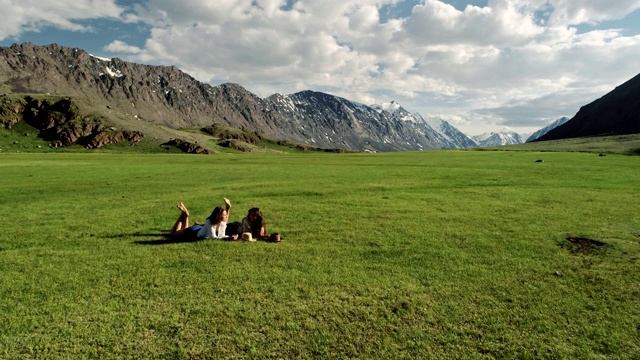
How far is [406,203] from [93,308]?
20.4 metres

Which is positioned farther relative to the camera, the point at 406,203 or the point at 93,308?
the point at 406,203

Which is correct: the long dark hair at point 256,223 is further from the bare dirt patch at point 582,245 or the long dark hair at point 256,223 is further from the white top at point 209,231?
the bare dirt patch at point 582,245

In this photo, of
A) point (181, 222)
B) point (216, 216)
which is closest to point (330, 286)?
point (216, 216)

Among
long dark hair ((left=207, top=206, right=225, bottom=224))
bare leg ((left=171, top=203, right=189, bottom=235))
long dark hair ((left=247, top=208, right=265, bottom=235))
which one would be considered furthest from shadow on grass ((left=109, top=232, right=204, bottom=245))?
long dark hair ((left=247, top=208, right=265, bottom=235))

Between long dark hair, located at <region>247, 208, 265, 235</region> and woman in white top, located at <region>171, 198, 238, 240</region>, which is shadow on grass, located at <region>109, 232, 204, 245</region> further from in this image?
long dark hair, located at <region>247, 208, 265, 235</region>

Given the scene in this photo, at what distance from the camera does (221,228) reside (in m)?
17.5

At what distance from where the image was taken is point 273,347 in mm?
9039

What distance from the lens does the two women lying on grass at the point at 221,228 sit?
1722cm

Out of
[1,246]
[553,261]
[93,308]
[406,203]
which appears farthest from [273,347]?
[406,203]

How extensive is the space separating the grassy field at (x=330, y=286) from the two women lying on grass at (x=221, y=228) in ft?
2.48

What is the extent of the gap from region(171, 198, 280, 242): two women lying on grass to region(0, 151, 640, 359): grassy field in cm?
76

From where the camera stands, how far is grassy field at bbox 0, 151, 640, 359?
9227mm

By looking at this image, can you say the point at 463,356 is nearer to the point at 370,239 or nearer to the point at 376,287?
the point at 376,287

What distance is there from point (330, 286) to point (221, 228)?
7.23 m
